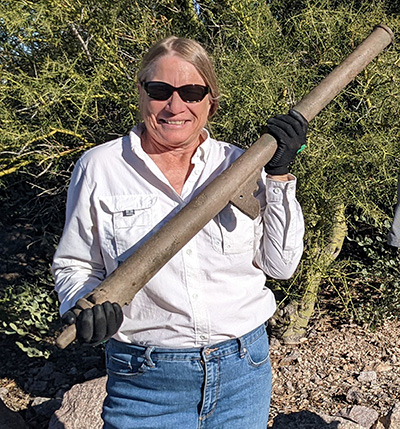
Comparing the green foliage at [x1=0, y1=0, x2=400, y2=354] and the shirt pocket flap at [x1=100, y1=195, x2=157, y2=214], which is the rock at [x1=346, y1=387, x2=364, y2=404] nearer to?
the green foliage at [x1=0, y1=0, x2=400, y2=354]

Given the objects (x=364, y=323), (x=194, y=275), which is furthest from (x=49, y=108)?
(x=364, y=323)

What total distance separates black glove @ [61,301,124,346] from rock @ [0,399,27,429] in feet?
7.24

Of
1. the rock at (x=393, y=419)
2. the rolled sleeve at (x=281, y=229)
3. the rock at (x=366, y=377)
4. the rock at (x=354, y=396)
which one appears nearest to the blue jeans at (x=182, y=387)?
the rolled sleeve at (x=281, y=229)

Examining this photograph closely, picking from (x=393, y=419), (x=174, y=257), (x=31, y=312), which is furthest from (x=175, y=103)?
(x=31, y=312)

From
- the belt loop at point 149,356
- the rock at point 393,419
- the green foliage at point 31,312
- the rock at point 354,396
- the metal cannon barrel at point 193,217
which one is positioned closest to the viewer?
the metal cannon barrel at point 193,217

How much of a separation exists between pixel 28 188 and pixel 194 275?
3789 mm

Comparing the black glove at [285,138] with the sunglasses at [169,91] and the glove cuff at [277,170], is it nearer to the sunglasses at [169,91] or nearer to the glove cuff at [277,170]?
the glove cuff at [277,170]

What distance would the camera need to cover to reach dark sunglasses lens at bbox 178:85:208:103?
1890mm

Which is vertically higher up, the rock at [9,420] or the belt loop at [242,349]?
the belt loop at [242,349]

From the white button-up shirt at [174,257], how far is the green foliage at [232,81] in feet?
4.87

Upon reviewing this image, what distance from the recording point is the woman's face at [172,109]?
1881 millimetres

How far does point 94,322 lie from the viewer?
153 centimetres

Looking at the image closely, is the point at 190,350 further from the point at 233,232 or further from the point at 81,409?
the point at 81,409

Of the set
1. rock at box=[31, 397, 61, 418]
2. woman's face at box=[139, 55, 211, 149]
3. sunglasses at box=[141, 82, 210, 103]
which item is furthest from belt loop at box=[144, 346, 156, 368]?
rock at box=[31, 397, 61, 418]
